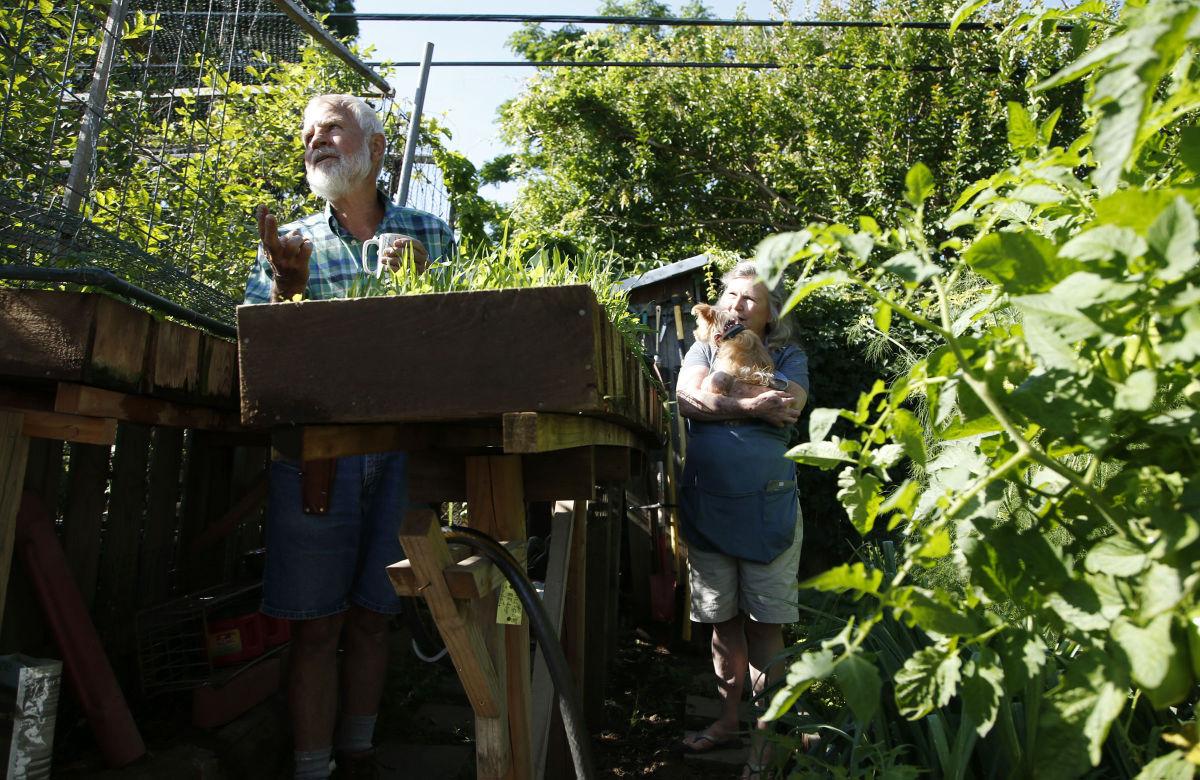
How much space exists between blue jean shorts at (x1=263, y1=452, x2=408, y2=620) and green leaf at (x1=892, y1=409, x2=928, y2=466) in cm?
154

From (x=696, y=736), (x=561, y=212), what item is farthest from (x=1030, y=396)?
(x=561, y=212)

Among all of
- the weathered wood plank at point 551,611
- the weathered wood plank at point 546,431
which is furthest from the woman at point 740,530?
the weathered wood plank at point 546,431

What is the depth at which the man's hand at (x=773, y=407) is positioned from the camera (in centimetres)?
295

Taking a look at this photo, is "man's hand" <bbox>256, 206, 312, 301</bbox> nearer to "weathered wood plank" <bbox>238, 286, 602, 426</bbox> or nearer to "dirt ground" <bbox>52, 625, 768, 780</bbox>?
"weathered wood plank" <bbox>238, 286, 602, 426</bbox>

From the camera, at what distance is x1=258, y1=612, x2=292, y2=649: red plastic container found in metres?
2.97

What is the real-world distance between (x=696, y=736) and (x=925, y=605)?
2.44 metres

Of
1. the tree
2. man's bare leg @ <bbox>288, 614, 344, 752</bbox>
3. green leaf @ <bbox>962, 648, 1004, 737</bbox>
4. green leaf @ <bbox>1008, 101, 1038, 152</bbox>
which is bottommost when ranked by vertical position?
man's bare leg @ <bbox>288, 614, 344, 752</bbox>

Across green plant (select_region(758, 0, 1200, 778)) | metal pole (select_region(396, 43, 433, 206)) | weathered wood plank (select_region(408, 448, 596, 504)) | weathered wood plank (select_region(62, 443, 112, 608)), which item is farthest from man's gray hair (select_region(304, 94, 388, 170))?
green plant (select_region(758, 0, 1200, 778))

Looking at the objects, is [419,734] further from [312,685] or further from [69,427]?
[69,427]

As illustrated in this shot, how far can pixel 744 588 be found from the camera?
2969mm

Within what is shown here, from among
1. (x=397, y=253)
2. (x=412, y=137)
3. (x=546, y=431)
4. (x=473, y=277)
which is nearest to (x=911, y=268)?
(x=546, y=431)

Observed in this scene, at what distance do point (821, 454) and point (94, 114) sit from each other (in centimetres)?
236

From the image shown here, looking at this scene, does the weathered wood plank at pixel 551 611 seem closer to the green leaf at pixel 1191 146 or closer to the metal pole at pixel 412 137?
the green leaf at pixel 1191 146

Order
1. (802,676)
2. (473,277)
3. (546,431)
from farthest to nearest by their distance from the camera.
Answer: (473,277) → (546,431) → (802,676)
